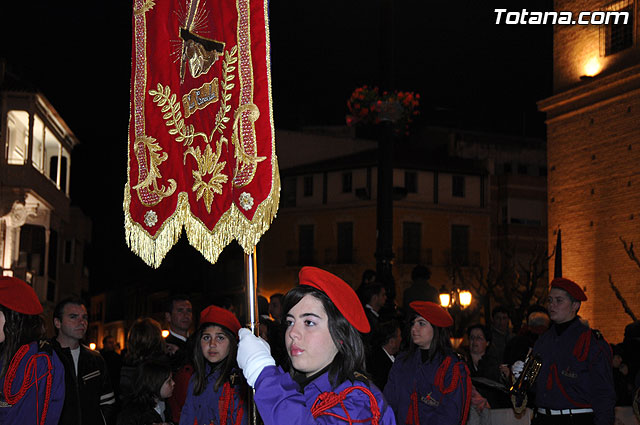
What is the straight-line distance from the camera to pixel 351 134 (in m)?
55.9

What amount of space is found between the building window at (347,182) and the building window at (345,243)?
1.95 metres

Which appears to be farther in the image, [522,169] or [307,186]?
[522,169]

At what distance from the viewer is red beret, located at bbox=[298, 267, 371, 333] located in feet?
13.0

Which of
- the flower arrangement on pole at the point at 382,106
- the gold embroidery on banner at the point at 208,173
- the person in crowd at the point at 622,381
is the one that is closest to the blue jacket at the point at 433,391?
the gold embroidery on banner at the point at 208,173

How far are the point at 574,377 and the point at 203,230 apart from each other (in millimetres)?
4069

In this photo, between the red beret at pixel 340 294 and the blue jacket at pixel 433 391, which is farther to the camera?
the blue jacket at pixel 433 391

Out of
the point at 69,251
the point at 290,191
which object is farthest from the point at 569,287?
the point at 290,191

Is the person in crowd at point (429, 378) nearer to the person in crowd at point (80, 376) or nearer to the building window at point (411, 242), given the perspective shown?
the person in crowd at point (80, 376)

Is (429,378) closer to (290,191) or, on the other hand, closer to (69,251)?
(69,251)

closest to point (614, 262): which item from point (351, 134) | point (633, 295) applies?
point (633, 295)

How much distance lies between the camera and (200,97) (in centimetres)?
583

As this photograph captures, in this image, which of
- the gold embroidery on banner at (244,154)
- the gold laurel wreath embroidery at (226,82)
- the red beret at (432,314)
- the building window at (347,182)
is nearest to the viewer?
the gold embroidery on banner at (244,154)

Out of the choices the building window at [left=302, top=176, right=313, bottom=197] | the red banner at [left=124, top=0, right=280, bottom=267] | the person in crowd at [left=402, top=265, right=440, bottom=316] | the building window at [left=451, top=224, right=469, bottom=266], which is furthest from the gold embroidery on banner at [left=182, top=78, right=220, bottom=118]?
the building window at [left=302, top=176, right=313, bottom=197]

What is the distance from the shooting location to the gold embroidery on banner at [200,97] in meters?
5.73
